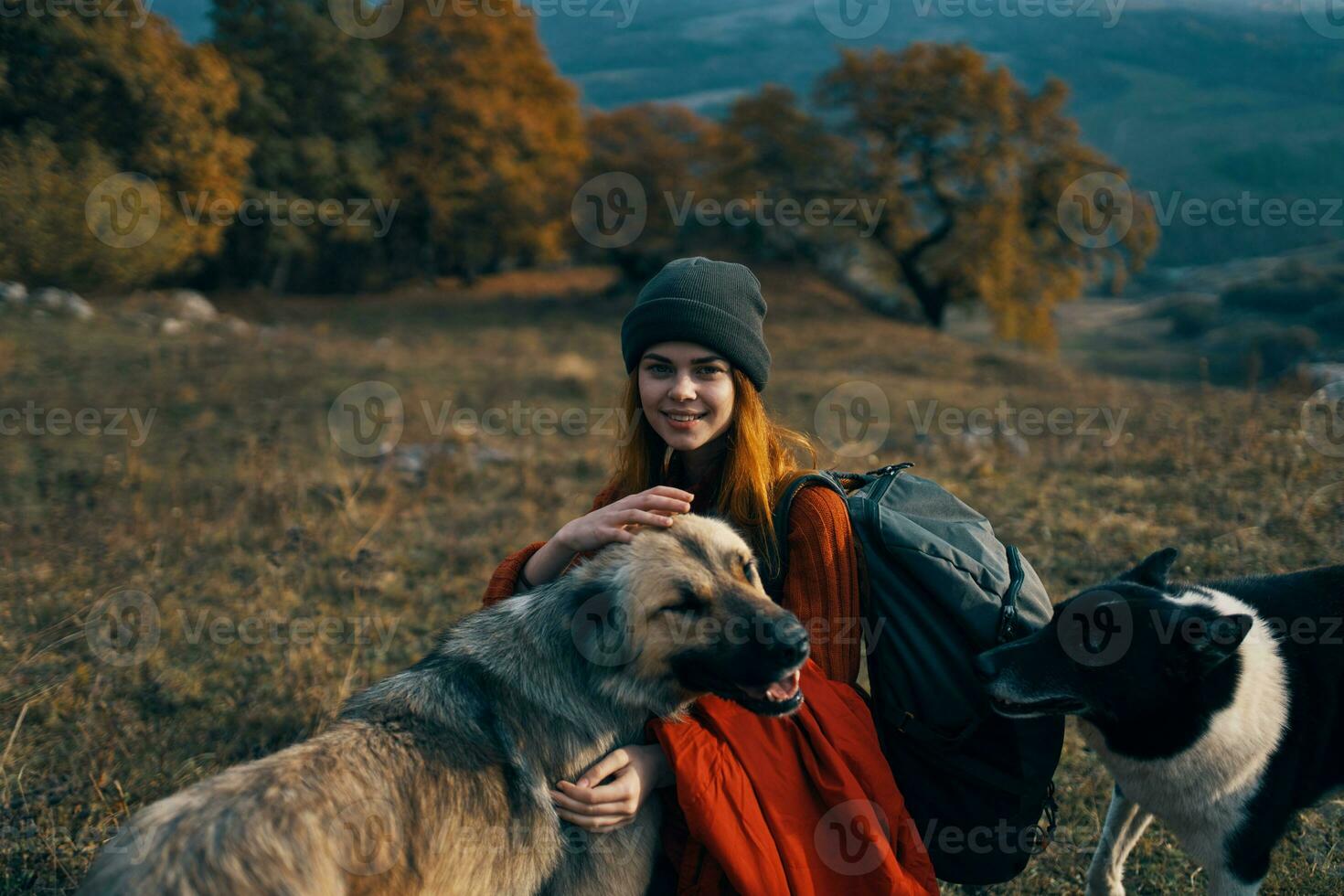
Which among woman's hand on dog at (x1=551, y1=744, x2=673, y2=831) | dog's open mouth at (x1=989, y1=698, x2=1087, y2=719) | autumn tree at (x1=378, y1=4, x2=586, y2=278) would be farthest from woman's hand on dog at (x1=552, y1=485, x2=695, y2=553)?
autumn tree at (x1=378, y1=4, x2=586, y2=278)

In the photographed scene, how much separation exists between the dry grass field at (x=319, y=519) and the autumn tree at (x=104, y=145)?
149 inches

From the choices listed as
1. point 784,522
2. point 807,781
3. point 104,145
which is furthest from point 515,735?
point 104,145

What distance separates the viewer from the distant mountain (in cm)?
5606

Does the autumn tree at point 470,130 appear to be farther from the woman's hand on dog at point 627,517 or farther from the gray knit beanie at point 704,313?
the woman's hand on dog at point 627,517

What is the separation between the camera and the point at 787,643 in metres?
2.27

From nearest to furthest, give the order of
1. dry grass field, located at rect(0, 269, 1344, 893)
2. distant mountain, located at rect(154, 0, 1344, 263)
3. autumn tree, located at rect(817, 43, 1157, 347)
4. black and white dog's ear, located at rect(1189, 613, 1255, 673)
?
1. black and white dog's ear, located at rect(1189, 613, 1255, 673)
2. dry grass field, located at rect(0, 269, 1344, 893)
3. autumn tree, located at rect(817, 43, 1157, 347)
4. distant mountain, located at rect(154, 0, 1344, 263)

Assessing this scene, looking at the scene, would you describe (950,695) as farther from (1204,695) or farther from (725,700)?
(1204,695)

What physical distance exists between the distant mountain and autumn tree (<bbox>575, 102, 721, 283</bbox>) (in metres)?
4.53

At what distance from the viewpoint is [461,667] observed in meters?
2.51

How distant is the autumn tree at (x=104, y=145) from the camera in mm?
17328

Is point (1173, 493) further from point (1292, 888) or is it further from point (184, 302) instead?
point (184, 302)

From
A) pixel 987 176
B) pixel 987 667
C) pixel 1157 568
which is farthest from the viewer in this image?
pixel 987 176

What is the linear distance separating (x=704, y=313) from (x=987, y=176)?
25.8 metres

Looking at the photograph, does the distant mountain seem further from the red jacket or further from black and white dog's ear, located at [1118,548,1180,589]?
the red jacket
